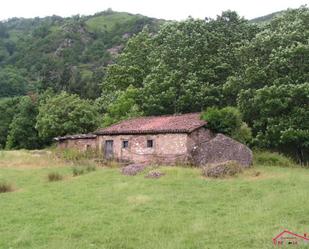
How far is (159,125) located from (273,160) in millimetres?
8839

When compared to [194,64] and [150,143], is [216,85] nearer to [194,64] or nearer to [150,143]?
[194,64]

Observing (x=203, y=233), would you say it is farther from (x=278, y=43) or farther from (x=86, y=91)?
(x=86, y=91)

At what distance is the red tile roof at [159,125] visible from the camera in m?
30.2

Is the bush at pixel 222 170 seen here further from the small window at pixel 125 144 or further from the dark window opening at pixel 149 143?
the small window at pixel 125 144

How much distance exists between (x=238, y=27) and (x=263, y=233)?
1340 inches

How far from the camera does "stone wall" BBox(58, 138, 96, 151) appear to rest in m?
37.2

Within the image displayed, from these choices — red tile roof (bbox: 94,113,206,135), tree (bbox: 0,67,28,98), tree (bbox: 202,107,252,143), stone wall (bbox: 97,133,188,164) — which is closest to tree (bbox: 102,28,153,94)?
red tile roof (bbox: 94,113,206,135)

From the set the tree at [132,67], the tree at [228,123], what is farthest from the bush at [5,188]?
the tree at [132,67]

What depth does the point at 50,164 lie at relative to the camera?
3381 cm

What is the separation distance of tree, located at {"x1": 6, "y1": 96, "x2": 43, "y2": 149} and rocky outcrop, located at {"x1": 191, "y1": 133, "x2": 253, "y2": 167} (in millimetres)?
35844

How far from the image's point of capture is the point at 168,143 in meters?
30.3

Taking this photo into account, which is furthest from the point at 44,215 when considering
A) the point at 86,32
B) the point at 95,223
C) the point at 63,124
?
the point at 86,32

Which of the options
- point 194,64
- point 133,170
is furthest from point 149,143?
point 194,64

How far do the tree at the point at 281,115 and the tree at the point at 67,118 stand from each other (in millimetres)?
20674
